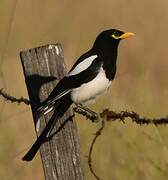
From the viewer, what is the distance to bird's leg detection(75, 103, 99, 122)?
5.00 metres

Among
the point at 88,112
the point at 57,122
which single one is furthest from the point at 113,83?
the point at 57,122

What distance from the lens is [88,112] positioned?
5488 mm

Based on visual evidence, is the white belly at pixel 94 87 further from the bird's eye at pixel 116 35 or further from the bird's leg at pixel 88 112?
the bird's eye at pixel 116 35

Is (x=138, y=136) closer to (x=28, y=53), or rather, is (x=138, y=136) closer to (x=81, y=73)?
(x=81, y=73)

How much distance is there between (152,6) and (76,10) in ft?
3.05

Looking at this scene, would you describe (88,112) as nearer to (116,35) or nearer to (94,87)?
(94,87)

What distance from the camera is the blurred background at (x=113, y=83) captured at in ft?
21.9

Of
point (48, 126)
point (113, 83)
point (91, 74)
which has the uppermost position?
point (48, 126)

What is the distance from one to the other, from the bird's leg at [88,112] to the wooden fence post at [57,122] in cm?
22

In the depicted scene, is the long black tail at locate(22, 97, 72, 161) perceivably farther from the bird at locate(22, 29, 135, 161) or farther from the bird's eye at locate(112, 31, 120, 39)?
the bird's eye at locate(112, 31, 120, 39)

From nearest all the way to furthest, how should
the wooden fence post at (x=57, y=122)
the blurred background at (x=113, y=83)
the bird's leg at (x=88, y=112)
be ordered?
the wooden fence post at (x=57, y=122) → the bird's leg at (x=88, y=112) → the blurred background at (x=113, y=83)

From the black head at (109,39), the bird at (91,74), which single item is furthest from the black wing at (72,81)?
the black head at (109,39)

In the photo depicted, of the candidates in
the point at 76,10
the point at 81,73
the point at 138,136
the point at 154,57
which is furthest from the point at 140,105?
the point at 76,10

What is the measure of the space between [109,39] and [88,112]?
76cm
